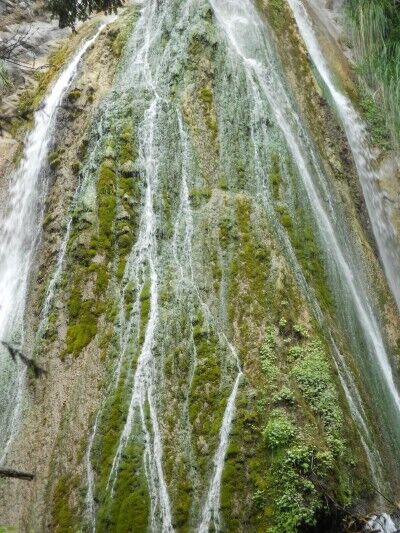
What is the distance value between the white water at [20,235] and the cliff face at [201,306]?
0.09 m

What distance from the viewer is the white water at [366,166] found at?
369 inches

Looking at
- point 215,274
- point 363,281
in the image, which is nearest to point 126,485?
point 215,274

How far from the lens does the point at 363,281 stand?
26.5 feet

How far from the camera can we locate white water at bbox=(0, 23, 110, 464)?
271 inches

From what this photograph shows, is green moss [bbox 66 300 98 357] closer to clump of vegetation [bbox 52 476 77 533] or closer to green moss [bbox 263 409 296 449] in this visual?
clump of vegetation [bbox 52 476 77 533]

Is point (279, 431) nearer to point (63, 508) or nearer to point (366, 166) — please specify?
point (63, 508)

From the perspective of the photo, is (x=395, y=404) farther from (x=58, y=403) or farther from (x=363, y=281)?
(x=58, y=403)

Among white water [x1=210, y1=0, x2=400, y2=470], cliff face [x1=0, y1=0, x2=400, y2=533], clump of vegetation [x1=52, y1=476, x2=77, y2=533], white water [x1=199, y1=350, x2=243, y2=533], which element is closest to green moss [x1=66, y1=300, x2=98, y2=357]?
cliff face [x1=0, y1=0, x2=400, y2=533]

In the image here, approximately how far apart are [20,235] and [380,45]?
8.99 meters

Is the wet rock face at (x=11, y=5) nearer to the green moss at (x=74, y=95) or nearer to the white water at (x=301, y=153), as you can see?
the white water at (x=301, y=153)

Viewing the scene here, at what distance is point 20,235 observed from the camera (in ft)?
28.7

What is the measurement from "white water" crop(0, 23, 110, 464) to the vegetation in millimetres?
5875

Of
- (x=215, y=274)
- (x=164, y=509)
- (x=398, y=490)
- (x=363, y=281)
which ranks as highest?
(x=215, y=274)

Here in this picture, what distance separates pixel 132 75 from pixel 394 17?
7024mm
